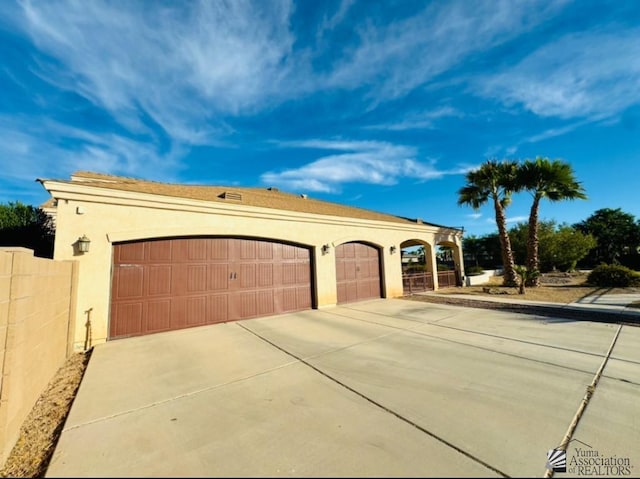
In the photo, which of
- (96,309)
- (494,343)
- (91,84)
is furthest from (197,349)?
(91,84)

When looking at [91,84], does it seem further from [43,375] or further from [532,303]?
[532,303]

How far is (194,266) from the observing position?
7.24 m

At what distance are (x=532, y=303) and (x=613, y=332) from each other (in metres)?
4.07

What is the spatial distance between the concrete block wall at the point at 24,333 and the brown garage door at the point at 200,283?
1.76 m

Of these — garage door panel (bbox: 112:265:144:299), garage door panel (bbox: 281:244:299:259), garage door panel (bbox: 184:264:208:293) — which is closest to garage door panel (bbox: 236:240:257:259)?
garage door panel (bbox: 281:244:299:259)

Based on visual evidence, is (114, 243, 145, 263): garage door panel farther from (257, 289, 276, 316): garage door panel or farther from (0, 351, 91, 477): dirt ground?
(257, 289, 276, 316): garage door panel

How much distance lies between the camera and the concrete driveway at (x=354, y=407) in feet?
7.20

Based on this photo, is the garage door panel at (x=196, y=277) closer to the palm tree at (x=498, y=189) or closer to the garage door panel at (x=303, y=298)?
the garage door panel at (x=303, y=298)

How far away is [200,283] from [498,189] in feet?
51.7

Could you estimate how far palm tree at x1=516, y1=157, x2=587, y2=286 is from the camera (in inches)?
524

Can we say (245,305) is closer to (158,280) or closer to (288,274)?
(288,274)

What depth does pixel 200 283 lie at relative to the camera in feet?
24.0

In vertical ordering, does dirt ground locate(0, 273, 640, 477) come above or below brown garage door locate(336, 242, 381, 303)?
below

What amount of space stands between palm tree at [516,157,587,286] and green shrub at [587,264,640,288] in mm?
3513
